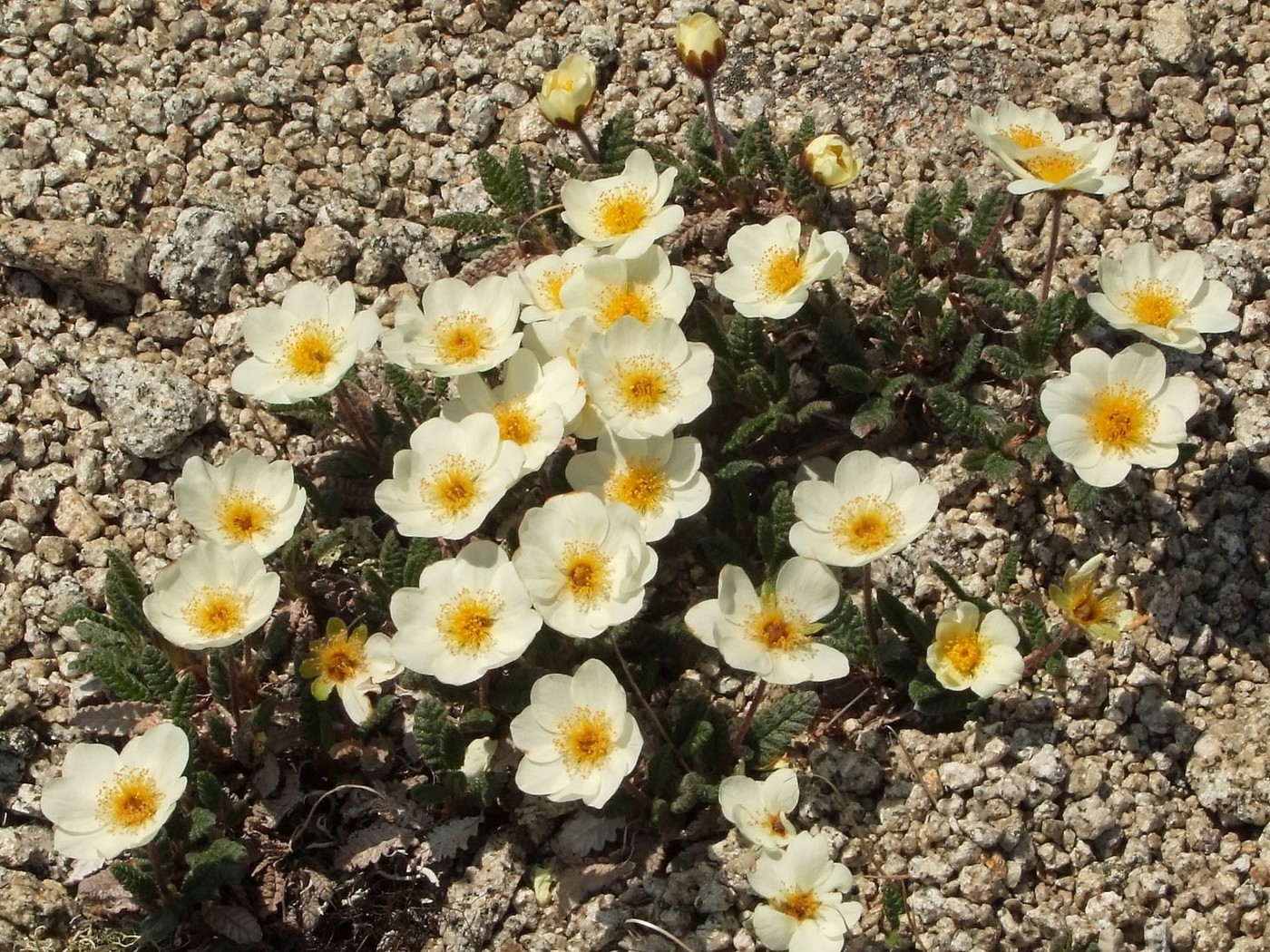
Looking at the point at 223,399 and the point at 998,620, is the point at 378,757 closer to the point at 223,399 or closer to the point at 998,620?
the point at 223,399

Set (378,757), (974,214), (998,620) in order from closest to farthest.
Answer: (998,620), (378,757), (974,214)

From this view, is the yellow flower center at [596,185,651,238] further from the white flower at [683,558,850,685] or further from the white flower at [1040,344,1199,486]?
the white flower at [1040,344,1199,486]

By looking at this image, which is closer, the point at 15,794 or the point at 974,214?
the point at 15,794

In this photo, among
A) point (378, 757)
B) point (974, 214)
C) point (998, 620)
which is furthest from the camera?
point (974, 214)

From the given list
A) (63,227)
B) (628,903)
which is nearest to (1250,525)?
(628,903)

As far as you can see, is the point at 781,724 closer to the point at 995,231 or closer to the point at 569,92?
the point at 995,231

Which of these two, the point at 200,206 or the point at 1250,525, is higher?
the point at 200,206

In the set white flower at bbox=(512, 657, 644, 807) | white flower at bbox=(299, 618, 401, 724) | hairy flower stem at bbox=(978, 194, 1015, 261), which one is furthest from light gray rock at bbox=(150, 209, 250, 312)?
hairy flower stem at bbox=(978, 194, 1015, 261)

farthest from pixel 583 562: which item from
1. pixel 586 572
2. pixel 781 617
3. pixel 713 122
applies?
pixel 713 122
